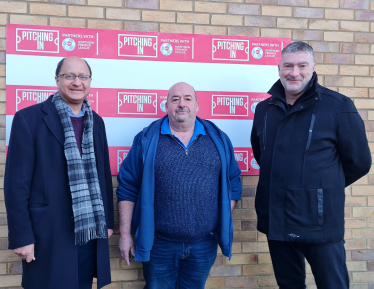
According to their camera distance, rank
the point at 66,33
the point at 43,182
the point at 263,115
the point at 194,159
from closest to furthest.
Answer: the point at 43,182 < the point at 194,159 < the point at 263,115 < the point at 66,33

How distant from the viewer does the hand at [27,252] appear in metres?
1.81

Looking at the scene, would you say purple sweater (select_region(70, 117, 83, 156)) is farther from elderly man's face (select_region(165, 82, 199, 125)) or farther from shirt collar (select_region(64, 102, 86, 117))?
elderly man's face (select_region(165, 82, 199, 125))

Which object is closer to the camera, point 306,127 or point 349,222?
point 306,127

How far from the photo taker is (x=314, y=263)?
2.19m

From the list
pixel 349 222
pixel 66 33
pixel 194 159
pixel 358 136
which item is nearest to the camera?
pixel 358 136

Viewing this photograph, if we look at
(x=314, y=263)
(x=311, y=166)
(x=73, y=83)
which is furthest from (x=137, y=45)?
(x=314, y=263)

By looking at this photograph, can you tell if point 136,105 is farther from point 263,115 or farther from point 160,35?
point 263,115

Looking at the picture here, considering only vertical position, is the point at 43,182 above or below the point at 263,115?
below

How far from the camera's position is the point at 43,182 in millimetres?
1863

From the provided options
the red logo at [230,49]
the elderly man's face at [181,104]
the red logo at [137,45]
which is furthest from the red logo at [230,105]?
the red logo at [137,45]

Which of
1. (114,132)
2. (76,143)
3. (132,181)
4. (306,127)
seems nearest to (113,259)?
(132,181)

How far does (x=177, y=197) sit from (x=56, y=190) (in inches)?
32.6

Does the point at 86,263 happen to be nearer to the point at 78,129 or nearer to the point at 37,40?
the point at 78,129

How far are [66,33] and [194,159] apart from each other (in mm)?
1595
